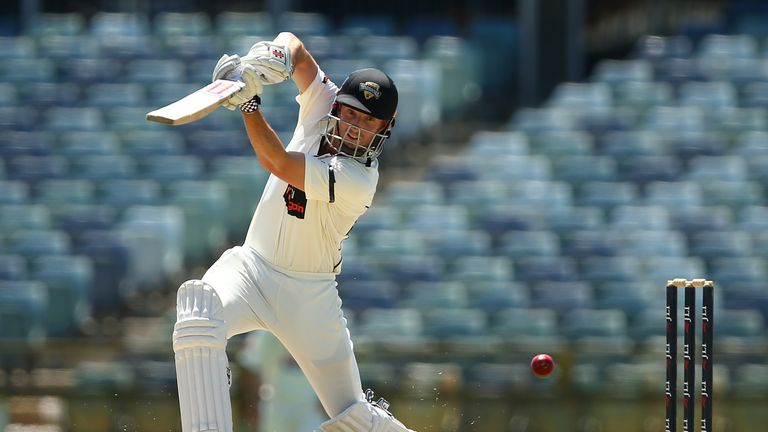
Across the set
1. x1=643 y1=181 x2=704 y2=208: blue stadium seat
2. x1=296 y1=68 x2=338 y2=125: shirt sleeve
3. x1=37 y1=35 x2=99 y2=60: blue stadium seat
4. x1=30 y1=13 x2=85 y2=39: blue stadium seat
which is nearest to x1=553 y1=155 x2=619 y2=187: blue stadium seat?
→ x1=643 y1=181 x2=704 y2=208: blue stadium seat

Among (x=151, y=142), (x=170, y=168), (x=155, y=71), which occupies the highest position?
(x=155, y=71)

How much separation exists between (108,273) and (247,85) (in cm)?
584

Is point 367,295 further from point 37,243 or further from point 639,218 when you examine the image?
point 37,243

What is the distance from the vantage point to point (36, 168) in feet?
37.2

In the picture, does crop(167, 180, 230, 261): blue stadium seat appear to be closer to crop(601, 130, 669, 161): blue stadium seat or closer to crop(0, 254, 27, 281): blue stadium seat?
crop(0, 254, 27, 281): blue stadium seat

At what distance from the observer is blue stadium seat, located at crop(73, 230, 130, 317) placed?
32.8ft

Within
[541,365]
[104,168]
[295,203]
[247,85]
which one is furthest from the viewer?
[104,168]

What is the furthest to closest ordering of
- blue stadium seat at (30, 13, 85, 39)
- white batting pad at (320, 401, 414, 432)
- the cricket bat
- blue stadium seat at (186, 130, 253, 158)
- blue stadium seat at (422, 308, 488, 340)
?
blue stadium seat at (30, 13, 85, 39) → blue stadium seat at (186, 130, 253, 158) → blue stadium seat at (422, 308, 488, 340) → white batting pad at (320, 401, 414, 432) → the cricket bat

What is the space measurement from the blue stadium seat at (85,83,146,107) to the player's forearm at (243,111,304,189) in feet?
25.3

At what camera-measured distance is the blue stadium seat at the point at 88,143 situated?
11.4m

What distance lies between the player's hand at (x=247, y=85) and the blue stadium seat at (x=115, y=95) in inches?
307

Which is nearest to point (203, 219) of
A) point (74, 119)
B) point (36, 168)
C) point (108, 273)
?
point (108, 273)

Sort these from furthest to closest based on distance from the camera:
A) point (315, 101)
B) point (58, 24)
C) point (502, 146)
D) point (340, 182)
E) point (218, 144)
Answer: point (58, 24)
point (502, 146)
point (218, 144)
point (315, 101)
point (340, 182)

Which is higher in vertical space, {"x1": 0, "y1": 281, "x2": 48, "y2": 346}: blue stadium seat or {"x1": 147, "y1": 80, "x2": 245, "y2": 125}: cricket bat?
{"x1": 147, "y1": 80, "x2": 245, "y2": 125}: cricket bat
